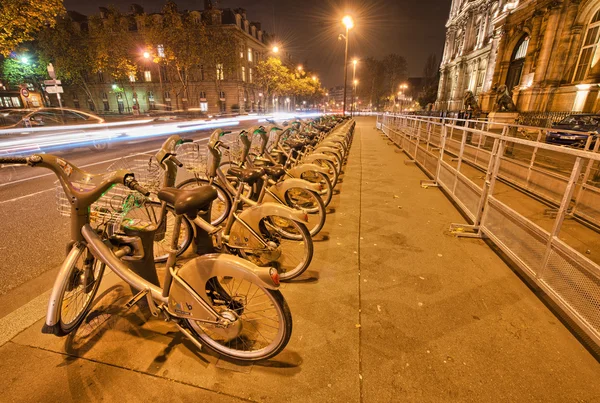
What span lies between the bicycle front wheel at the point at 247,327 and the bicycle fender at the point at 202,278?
0.24ft

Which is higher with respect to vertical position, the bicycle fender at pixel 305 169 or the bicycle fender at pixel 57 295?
the bicycle fender at pixel 305 169

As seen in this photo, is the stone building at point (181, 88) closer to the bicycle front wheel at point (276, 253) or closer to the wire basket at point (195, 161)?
the wire basket at point (195, 161)

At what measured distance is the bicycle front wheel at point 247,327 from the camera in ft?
6.43

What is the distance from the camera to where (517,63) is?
23.9m

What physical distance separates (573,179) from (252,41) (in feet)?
224

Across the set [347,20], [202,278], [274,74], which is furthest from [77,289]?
[274,74]

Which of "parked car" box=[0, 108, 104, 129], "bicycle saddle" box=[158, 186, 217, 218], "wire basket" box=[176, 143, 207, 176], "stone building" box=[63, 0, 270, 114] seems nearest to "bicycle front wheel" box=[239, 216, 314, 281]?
"bicycle saddle" box=[158, 186, 217, 218]

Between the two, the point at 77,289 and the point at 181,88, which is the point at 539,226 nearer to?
the point at 77,289

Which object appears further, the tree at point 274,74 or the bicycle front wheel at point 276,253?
the tree at point 274,74

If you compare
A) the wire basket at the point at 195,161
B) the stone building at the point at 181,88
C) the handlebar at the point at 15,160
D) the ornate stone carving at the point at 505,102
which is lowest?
the wire basket at the point at 195,161

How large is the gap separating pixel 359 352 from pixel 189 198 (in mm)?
1702

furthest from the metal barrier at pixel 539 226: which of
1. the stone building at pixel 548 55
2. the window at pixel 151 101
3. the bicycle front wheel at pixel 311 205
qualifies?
the window at pixel 151 101

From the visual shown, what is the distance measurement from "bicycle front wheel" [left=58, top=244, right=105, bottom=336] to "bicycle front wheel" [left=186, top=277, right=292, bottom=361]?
949mm

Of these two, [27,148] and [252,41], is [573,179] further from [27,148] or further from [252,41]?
[252,41]
